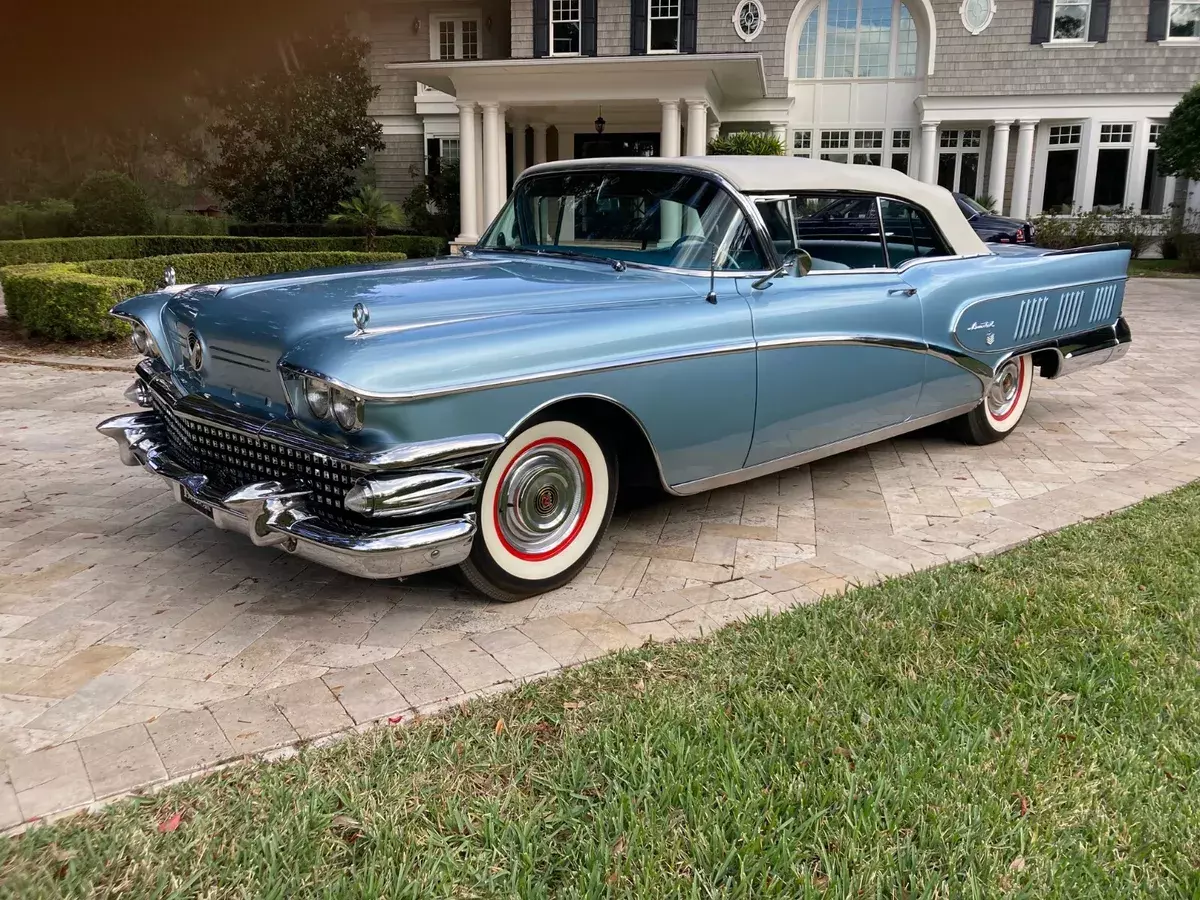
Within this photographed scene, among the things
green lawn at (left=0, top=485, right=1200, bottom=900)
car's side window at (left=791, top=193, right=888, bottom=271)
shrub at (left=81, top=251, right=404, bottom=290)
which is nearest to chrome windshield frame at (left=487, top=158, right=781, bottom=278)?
car's side window at (left=791, top=193, right=888, bottom=271)

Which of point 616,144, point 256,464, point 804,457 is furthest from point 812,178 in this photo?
point 616,144

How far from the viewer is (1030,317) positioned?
5582mm

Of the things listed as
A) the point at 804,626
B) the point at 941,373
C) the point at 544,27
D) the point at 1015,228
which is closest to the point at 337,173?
the point at 544,27

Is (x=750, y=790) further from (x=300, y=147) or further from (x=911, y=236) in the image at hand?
(x=300, y=147)

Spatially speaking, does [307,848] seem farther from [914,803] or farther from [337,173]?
[337,173]

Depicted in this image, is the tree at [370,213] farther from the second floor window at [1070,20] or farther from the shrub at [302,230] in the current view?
the second floor window at [1070,20]

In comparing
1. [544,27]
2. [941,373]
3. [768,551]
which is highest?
[544,27]

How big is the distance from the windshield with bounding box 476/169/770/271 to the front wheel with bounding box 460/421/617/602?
1.06 m

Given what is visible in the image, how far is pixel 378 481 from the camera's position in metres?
2.94

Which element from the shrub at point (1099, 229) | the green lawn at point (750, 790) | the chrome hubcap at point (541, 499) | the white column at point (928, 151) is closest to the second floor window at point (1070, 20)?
the white column at point (928, 151)

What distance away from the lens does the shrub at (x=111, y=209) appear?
21547 millimetres

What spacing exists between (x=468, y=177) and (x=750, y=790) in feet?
62.6

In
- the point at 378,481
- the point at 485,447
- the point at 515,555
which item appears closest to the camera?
the point at 378,481

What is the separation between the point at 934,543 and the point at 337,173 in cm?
2073
